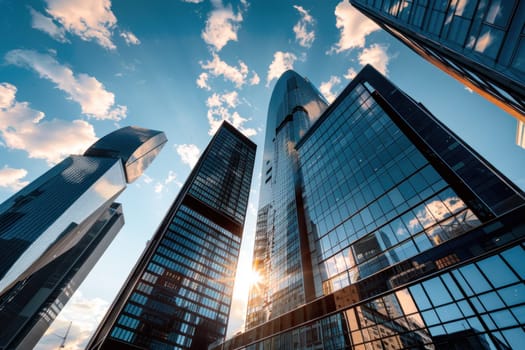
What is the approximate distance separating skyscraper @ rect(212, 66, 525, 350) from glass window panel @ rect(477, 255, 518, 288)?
0.06 meters

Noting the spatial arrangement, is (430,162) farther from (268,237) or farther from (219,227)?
(219,227)

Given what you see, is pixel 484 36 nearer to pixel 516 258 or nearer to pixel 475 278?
Result: pixel 516 258

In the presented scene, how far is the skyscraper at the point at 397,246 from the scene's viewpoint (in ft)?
50.8

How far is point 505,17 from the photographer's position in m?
11.8

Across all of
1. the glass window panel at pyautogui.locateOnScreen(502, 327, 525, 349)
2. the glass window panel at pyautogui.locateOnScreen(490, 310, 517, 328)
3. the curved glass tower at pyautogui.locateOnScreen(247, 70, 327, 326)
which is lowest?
the glass window panel at pyautogui.locateOnScreen(502, 327, 525, 349)

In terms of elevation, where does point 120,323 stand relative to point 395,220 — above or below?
above

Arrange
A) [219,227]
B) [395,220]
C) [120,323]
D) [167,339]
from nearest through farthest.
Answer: [395,220]
[120,323]
[167,339]
[219,227]

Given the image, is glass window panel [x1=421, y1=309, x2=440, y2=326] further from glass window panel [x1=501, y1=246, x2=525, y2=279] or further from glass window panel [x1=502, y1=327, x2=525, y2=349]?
glass window panel [x1=501, y1=246, x2=525, y2=279]

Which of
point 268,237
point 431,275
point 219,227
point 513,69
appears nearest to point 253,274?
point 268,237

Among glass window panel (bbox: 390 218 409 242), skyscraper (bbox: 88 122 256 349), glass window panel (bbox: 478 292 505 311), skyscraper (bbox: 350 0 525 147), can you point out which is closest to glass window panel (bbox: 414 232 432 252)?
glass window panel (bbox: 390 218 409 242)

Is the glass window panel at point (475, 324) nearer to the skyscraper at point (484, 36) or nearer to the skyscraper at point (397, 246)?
the skyscraper at point (397, 246)

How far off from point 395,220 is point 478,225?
7.83m

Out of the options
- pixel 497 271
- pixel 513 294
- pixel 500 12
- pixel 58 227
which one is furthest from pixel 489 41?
pixel 58 227

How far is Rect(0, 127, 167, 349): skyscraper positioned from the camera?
85.9 metres
